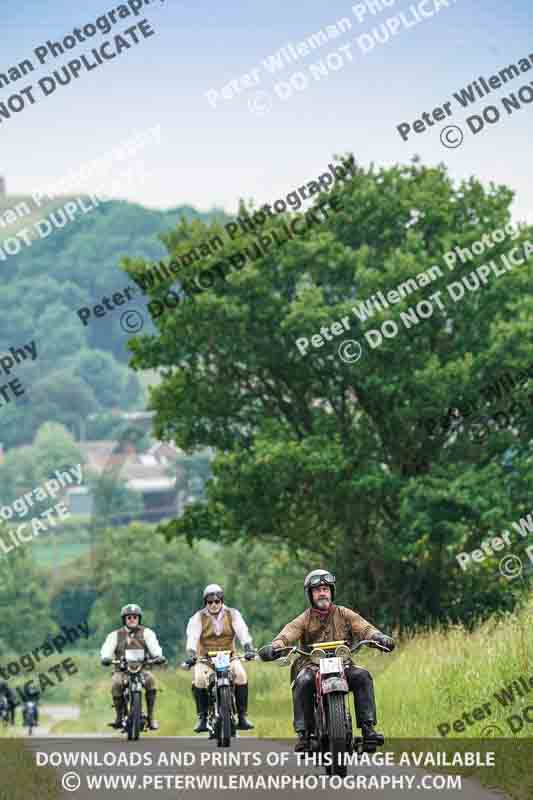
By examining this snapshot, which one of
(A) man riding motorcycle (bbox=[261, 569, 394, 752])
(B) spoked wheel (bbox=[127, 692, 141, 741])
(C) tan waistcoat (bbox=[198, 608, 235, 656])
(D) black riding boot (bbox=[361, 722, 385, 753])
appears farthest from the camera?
(B) spoked wheel (bbox=[127, 692, 141, 741])

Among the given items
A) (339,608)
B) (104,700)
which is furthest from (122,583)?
(339,608)

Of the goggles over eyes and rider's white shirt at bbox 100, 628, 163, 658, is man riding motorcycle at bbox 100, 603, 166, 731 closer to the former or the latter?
rider's white shirt at bbox 100, 628, 163, 658

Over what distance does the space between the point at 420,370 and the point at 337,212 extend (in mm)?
5480

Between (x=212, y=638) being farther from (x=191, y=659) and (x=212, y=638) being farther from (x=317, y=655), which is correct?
(x=317, y=655)

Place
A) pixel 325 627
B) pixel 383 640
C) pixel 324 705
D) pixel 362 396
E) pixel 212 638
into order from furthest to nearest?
1. pixel 362 396
2. pixel 212 638
3. pixel 325 627
4. pixel 383 640
5. pixel 324 705

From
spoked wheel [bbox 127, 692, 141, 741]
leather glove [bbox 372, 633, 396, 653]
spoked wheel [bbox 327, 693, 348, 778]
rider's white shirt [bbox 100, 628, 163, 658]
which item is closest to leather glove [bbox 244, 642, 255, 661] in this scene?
rider's white shirt [bbox 100, 628, 163, 658]

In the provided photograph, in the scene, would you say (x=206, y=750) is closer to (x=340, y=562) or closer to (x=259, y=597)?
(x=340, y=562)

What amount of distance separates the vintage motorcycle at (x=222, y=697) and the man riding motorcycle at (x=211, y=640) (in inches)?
15.4

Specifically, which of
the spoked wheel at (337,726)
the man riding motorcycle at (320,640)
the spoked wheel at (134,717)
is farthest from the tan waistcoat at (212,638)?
the spoked wheel at (337,726)

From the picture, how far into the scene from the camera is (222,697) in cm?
1722

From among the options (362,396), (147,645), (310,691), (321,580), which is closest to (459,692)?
(147,645)

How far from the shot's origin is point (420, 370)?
39844 mm

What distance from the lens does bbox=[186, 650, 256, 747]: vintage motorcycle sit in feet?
56.5

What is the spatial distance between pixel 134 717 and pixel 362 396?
23097 millimetres
